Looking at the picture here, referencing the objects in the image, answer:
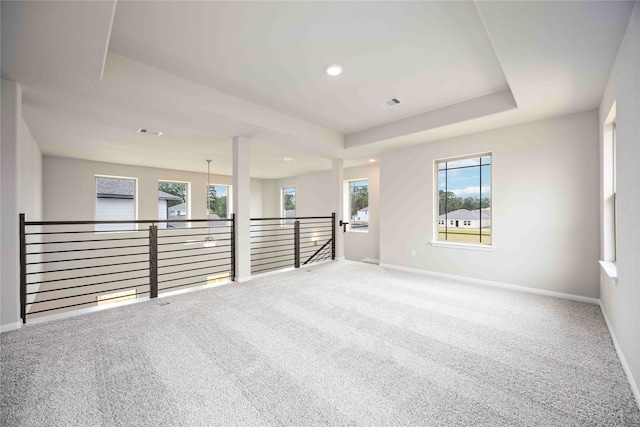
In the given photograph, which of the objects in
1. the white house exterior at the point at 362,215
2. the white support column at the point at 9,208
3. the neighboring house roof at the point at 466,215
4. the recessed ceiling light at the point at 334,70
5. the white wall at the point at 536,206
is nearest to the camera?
the white support column at the point at 9,208

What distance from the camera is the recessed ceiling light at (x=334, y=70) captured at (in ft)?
8.84

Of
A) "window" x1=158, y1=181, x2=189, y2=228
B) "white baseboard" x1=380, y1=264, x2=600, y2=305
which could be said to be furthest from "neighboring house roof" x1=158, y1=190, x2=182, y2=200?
"white baseboard" x1=380, y1=264, x2=600, y2=305

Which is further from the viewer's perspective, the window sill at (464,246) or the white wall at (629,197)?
the window sill at (464,246)

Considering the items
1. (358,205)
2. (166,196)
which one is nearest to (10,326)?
(166,196)

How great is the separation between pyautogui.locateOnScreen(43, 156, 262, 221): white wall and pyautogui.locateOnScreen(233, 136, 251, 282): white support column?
145 inches

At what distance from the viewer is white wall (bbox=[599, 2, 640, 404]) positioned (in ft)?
5.36

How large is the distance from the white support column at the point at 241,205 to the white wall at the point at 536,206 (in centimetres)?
304

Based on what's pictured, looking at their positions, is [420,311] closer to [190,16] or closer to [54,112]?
[190,16]

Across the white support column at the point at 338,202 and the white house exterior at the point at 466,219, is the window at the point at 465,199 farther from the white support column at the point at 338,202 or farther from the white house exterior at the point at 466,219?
the white support column at the point at 338,202

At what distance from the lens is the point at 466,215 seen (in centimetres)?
448

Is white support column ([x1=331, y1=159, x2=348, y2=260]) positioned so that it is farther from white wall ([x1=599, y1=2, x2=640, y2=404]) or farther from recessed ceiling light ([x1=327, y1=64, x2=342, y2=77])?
white wall ([x1=599, y1=2, x2=640, y2=404])

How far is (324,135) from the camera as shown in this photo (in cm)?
470

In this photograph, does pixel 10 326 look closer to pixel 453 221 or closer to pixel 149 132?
pixel 149 132

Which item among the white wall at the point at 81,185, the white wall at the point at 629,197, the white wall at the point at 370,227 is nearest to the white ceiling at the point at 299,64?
the white wall at the point at 629,197
